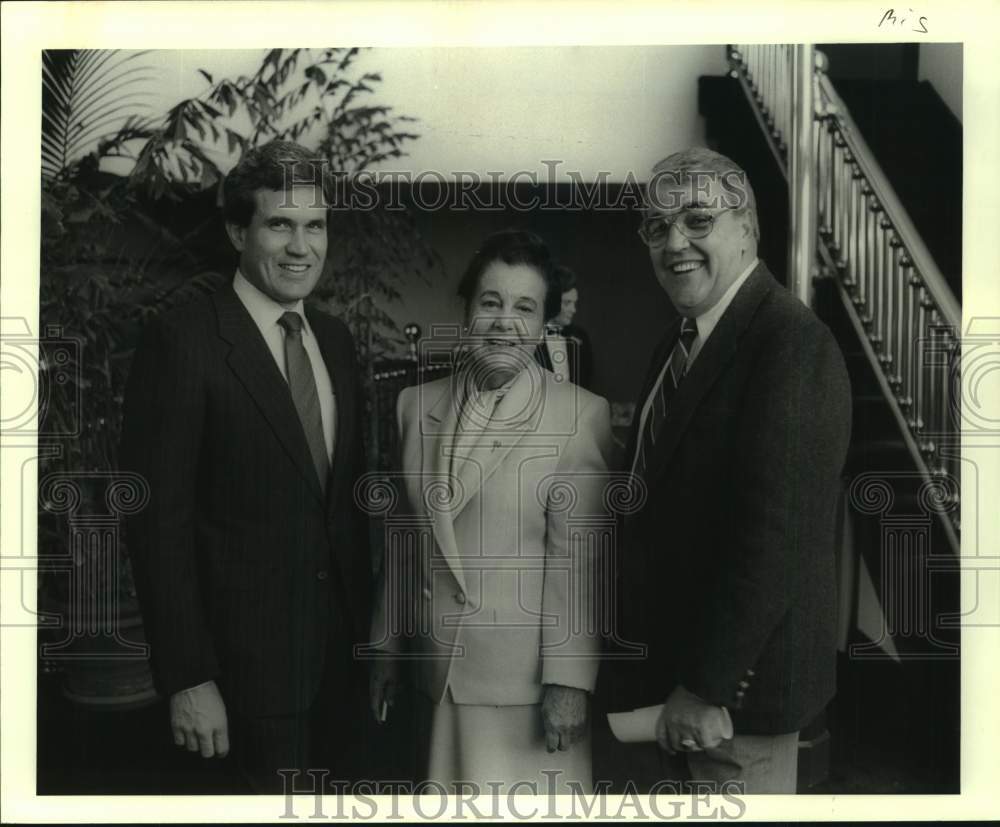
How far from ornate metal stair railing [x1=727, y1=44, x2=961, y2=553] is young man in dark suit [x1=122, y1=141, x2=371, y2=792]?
1.63 m

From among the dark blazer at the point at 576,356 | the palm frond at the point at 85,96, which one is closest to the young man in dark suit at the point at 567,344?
the dark blazer at the point at 576,356

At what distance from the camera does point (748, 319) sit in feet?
14.0

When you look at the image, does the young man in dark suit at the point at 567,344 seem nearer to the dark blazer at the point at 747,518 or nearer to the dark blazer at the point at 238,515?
the dark blazer at the point at 747,518

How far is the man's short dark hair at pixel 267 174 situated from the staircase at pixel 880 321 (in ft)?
4.55

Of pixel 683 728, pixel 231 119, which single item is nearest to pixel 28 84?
pixel 231 119

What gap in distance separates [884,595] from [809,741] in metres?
0.58

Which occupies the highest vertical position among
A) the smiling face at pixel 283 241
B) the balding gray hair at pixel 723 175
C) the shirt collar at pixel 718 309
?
the balding gray hair at pixel 723 175

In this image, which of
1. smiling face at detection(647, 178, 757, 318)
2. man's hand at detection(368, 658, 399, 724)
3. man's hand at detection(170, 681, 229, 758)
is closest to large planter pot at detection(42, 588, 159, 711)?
man's hand at detection(170, 681, 229, 758)

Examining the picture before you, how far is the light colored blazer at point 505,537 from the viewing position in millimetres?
4305

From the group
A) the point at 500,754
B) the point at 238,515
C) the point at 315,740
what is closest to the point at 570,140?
the point at 238,515

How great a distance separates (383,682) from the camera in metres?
4.39

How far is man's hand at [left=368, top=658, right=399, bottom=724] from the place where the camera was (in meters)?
4.39

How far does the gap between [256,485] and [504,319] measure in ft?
3.37

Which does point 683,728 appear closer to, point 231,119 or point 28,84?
point 231,119
